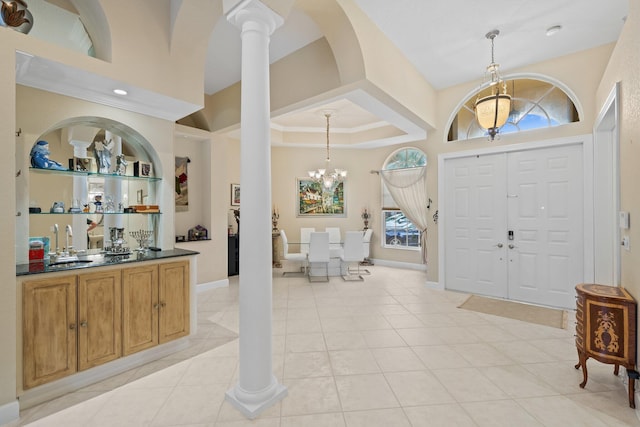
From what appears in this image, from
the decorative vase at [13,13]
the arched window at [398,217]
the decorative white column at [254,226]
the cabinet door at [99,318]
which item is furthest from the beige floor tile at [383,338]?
the arched window at [398,217]

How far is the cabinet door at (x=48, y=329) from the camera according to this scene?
1.97m

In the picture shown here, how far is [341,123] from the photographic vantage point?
6809 millimetres

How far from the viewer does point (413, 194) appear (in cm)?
674

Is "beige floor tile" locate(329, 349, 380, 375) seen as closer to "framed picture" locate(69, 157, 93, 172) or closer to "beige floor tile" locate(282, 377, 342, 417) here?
"beige floor tile" locate(282, 377, 342, 417)

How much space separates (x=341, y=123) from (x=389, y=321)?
4.82m

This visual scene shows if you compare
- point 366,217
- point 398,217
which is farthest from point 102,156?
point 398,217

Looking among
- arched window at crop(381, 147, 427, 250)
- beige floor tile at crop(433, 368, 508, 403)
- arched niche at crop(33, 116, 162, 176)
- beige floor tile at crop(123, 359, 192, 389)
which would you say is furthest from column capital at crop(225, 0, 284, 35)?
arched window at crop(381, 147, 427, 250)

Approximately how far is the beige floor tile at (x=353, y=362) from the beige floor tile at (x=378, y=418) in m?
0.48

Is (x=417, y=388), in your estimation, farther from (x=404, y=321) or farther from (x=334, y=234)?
(x=334, y=234)

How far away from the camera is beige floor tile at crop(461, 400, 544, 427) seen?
183cm

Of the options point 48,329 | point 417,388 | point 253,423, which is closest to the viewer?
point 253,423

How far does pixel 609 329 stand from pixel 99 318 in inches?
158

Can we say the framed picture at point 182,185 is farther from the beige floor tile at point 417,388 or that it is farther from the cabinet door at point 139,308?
the beige floor tile at point 417,388

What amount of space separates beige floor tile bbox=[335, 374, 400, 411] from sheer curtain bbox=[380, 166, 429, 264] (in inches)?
186
